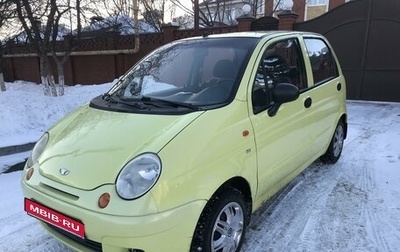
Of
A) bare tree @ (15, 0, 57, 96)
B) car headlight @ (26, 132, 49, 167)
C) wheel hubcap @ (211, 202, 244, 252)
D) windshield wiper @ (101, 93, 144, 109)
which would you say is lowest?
wheel hubcap @ (211, 202, 244, 252)

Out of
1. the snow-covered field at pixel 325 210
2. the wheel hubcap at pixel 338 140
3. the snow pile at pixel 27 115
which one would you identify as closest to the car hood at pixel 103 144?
the snow-covered field at pixel 325 210

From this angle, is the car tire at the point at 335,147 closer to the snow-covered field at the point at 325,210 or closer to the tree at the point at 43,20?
the snow-covered field at the point at 325,210

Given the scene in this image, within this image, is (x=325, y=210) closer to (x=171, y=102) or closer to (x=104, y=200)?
(x=171, y=102)

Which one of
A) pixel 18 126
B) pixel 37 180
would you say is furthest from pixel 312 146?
pixel 18 126

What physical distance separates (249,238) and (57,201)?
1.60m

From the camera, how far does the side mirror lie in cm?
283

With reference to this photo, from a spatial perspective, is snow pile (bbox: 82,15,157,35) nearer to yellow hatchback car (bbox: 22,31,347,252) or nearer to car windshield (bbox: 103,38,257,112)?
car windshield (bbox: 103,38,257,112)

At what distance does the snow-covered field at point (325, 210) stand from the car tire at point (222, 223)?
12.1 inches

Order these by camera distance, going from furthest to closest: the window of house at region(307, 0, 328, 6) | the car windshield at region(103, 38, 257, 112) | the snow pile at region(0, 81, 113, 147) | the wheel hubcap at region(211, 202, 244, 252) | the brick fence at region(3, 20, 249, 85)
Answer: the window of house at region(307, 0, 328, 6)
the brick fence at region(3, 20, 249, 85)
the snow pile at region(0, 81, 113, 147)
the car windshield at region(103, 38, 257, 112)
the wheel hubcap at region(211, 202, 244, 252)

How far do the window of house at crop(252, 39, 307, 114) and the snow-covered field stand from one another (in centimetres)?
114

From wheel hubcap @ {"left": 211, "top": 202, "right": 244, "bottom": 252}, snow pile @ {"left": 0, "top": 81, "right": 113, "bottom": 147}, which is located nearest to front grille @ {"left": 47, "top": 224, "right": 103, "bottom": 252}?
wheel hubcap @ {"left": 211, "top": 202, "right": 244, "bottom": 252}

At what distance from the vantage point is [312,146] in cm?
374

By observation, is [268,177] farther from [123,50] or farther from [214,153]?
[123,50]

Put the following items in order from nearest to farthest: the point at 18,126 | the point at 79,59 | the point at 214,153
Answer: the point at 214,153 → the point at 18,126 → the point at 79,59
